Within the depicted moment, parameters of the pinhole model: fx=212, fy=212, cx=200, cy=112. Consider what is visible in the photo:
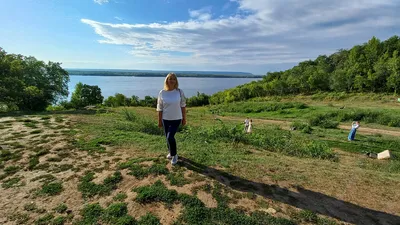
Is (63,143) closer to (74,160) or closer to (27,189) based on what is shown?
(74,160)

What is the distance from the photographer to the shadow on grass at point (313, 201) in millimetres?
3258

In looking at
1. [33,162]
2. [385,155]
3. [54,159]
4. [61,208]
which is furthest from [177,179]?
[385,155]

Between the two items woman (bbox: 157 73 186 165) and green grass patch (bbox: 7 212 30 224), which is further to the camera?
woman (bbox: 157 73 186 165)

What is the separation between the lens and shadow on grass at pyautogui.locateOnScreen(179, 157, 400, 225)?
10.7ft

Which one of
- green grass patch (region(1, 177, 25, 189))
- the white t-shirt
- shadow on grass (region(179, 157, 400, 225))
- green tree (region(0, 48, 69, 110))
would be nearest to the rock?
shadow on grass (region(179, 157, 400, 225))

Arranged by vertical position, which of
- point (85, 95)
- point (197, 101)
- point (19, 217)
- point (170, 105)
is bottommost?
point (197, 101)

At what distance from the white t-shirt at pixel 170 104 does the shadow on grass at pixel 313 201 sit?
1.30m

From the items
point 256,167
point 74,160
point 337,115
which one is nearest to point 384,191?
point 256,167

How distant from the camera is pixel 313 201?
11.7 feet

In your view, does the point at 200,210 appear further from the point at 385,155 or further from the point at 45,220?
the point at 385,155

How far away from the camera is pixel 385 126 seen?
18.1 meters

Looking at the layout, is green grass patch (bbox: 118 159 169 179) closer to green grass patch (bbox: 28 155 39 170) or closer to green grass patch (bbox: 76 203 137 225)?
green grass patch (bbox: 76 203 137 225)

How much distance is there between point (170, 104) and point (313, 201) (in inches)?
121

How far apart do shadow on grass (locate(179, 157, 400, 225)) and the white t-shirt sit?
1.30 meters
